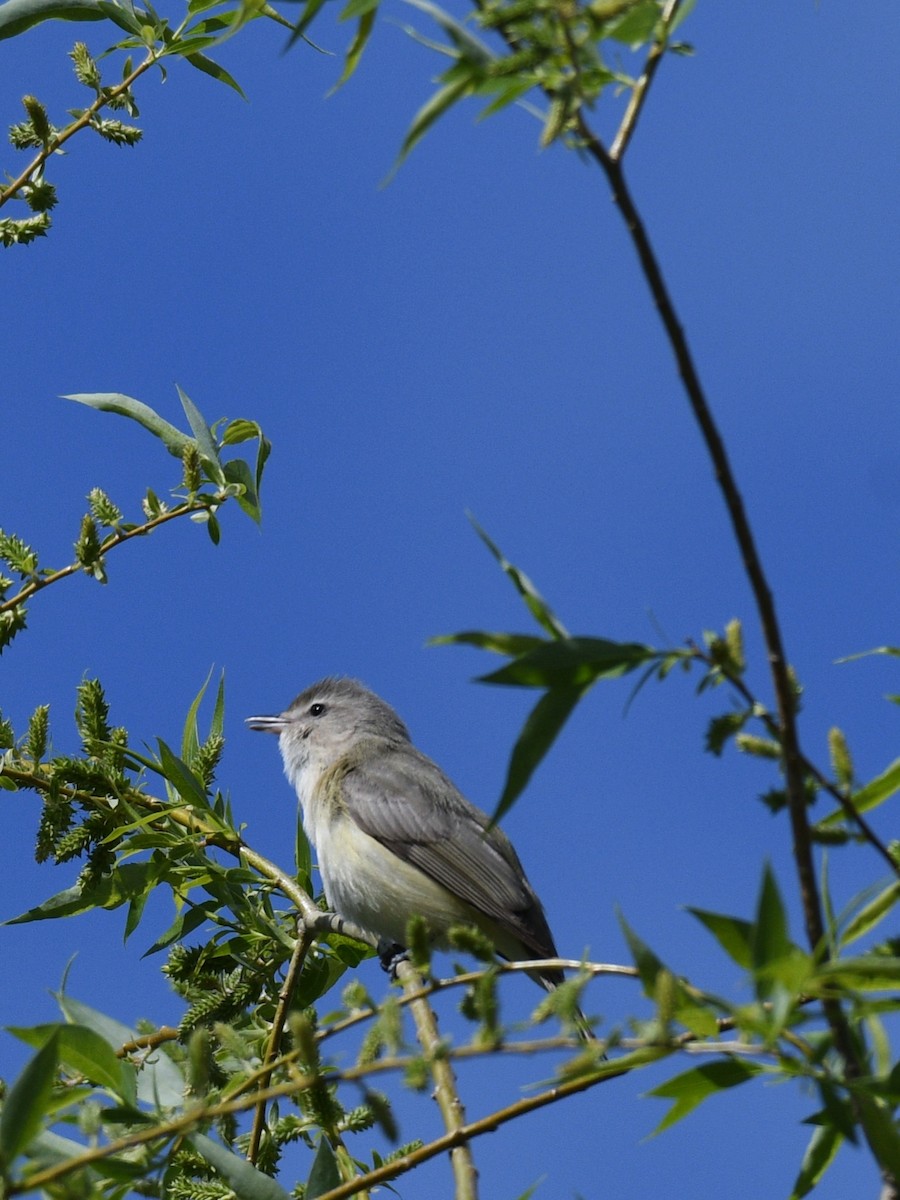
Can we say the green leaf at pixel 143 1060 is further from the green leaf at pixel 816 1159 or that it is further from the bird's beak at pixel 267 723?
the bird's beak at pixel 267 723

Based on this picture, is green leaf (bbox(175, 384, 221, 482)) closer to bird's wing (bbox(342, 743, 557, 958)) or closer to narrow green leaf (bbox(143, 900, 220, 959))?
narrow green leaf (bbox(143, 900, 220, 959))

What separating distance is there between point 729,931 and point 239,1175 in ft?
4.04

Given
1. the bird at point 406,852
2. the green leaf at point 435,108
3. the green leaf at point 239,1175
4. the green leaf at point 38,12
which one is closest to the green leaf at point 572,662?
the green leaf at point 435,108

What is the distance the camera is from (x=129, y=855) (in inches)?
153

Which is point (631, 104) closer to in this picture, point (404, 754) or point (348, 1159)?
point (348, 1159)

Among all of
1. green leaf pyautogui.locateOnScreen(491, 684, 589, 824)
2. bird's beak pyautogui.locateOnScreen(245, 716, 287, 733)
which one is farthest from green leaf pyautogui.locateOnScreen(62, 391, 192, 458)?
bird's beak pyautogui.locateOnScreen(245, 716, 287, 733)

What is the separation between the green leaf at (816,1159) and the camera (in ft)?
7.93

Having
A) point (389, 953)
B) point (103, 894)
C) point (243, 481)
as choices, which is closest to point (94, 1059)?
point (103, 894)

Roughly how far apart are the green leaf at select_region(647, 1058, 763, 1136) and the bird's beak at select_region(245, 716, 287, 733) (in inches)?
233

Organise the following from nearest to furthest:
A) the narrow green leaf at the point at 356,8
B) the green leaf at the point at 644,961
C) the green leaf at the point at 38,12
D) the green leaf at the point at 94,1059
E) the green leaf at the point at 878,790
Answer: the green leaf at the point at 644,961
the narrow green leaf at the point at 356,8
the green leaf at the point at 878,790
the green leaf at the point at 94,1059
the green leaf at the point at 38,12

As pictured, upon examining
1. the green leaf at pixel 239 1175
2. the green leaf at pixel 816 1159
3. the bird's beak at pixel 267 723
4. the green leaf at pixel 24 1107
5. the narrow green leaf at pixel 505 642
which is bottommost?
the green leaf at pixel 816 1159

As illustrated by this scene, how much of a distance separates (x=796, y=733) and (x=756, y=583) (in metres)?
0.25

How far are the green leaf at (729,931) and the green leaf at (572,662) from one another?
Answer: 41 centimetres

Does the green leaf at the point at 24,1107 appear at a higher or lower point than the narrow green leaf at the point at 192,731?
lower
